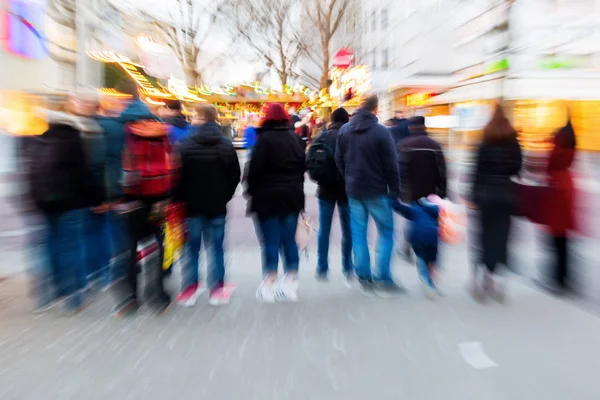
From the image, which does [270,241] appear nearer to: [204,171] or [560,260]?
[204,171]

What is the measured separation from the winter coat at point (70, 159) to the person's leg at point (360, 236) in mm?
2273

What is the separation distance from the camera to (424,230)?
17.0ft

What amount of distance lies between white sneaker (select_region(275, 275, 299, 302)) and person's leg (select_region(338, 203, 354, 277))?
829 millimetres

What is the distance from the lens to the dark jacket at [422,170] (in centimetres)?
541

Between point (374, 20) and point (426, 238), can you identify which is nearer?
point (426, 238)

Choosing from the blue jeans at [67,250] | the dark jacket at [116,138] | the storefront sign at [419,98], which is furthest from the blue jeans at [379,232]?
the storefront sign at [419,98]

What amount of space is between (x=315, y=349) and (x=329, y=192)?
2.08 meters

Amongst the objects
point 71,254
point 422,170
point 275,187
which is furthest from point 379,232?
point 71,254

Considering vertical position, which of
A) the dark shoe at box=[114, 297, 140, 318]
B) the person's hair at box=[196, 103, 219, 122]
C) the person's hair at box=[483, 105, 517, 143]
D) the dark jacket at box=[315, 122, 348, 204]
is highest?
the person's hair at box=[196, 103, 219, 122]

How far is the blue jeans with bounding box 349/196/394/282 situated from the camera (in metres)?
5.06

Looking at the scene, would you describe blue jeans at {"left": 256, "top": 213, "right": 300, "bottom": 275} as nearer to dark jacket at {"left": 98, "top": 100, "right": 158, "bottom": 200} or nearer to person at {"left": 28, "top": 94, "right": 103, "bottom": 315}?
dark jacket at {"left": 98, "top": 100, "right": 158, "bottom": 200}

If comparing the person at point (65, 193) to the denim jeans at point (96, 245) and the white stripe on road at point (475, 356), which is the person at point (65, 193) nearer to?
the denim jeans at point (96, 245)

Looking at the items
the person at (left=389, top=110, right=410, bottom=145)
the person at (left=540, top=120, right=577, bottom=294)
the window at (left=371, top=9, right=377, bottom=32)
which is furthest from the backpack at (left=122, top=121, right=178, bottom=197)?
the window at (left=371, top=9, right=377, bottom=32)

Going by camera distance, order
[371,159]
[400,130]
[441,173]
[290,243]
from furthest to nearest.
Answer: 1. [400,130]
2. [441,173]
3. [290,243]
4. [371,159]
